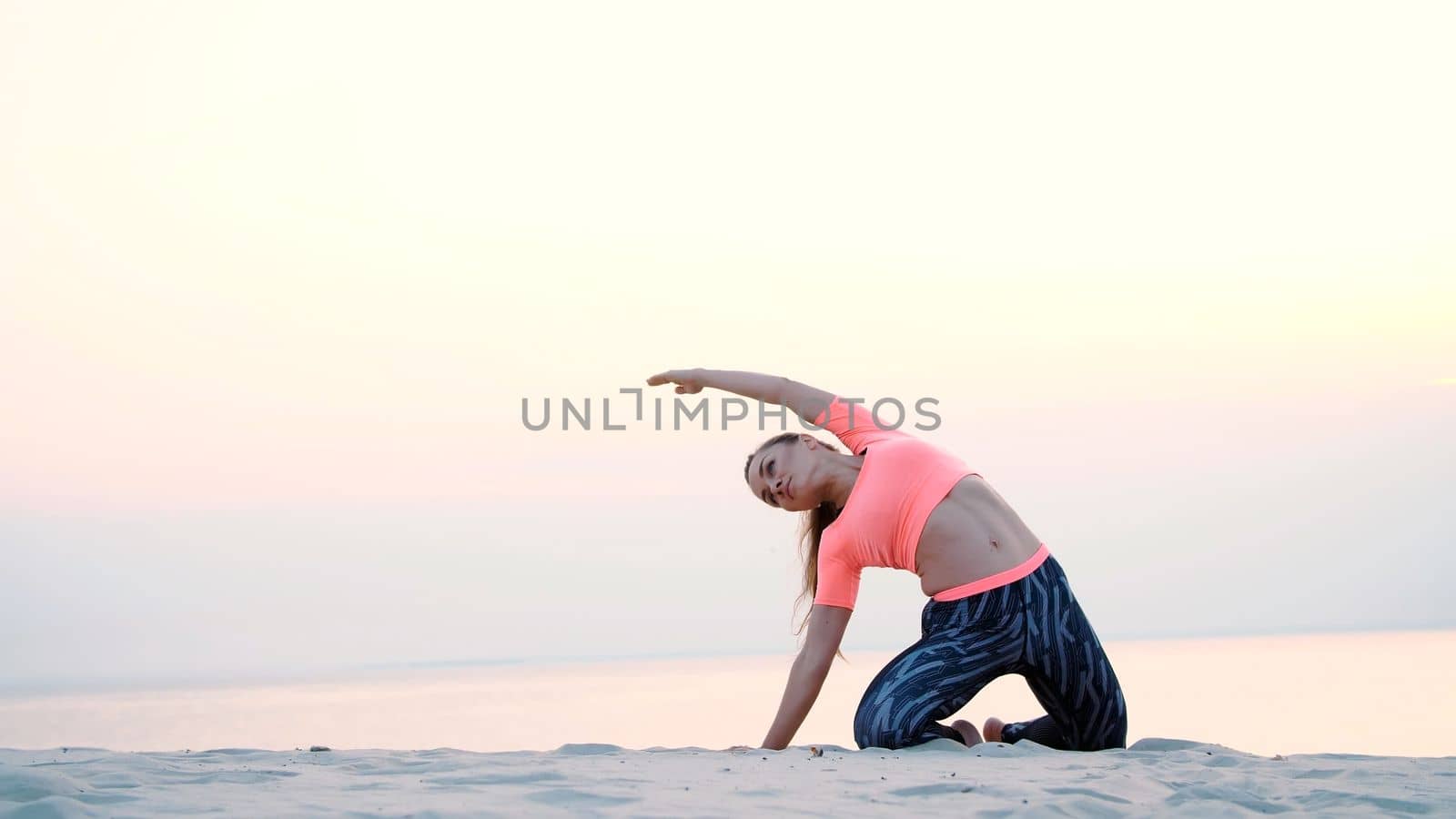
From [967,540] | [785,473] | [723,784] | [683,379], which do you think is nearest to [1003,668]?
[967,540]

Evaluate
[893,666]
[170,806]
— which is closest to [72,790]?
[170,806]

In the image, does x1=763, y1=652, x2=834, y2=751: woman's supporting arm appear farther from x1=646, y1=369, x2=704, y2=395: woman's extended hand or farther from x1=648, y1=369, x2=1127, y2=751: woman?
x1=646, y1=369, x2=704, y2=395: woman's extended hand

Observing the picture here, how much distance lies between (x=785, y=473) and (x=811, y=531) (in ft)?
1.08

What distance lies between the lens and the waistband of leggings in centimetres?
351

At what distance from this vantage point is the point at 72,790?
2336 millimetres

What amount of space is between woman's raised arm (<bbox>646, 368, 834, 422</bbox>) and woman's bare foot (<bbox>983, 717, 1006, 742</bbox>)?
3.74 feet

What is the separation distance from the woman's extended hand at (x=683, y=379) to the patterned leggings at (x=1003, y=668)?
1.09m

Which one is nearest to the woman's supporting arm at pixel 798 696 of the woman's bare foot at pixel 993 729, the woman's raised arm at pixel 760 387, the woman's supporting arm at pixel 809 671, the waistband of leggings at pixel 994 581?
the woman's supporting arm at pixel 809 671

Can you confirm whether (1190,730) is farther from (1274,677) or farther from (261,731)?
(261,731)

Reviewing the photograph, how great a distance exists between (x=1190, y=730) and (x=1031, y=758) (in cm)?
264

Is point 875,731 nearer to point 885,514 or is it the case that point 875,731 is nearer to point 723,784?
point 885,514

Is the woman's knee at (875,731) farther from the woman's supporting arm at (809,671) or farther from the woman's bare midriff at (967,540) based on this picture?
the woman's bare midriff at (967,540)

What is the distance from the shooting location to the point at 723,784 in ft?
8.21

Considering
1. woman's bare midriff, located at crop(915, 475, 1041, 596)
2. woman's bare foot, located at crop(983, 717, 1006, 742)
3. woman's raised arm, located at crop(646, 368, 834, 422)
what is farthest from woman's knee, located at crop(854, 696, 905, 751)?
woman's raised arm, located at crop(646, 368, 834, 422)
